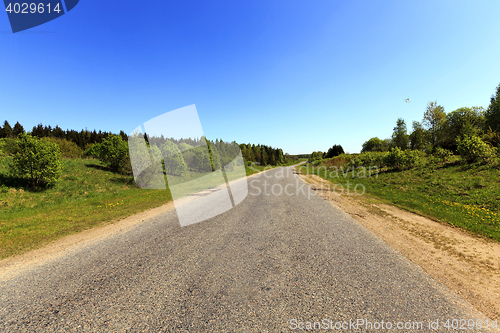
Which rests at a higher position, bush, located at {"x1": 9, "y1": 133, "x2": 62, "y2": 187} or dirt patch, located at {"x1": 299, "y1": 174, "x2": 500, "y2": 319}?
bush, located at {"x1": 9, "y1": 133, "x2": 62, "y2": 187}

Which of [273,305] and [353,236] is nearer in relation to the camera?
[273,305]

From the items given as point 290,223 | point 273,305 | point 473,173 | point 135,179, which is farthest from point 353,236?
point 135,179

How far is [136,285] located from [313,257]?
4.62 meters

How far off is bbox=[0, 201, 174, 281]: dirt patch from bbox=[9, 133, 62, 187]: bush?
50.1 ft

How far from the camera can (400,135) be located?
59.2 meters

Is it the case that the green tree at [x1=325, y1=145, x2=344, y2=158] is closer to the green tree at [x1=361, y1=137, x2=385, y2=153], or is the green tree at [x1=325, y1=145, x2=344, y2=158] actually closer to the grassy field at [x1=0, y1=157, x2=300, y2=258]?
the green tree at [x1=361, y1=137, x2=385, y2=153]

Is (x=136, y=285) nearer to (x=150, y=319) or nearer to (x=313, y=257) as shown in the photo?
(x=150, y=319)

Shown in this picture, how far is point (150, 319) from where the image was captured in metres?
3.22

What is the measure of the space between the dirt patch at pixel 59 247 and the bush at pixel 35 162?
1528 centimetres

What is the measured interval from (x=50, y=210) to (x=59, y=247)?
29.6 ft

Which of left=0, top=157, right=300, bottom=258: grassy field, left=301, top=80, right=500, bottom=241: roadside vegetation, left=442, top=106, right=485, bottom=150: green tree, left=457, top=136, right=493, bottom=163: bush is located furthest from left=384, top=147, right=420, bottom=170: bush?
left=0, top=157, right=300, bottom=258: grassy field

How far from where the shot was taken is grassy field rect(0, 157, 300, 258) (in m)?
7.35

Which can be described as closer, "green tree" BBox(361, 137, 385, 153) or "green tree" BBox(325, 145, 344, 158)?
"green tree" BBox(325, 145, 344, 158)

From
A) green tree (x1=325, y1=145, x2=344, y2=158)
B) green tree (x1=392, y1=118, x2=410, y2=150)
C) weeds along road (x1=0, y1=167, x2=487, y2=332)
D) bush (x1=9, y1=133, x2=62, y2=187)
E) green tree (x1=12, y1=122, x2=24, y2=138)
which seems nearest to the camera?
weeds along road (x1=0, y1=167, x2=487, y2=332)
